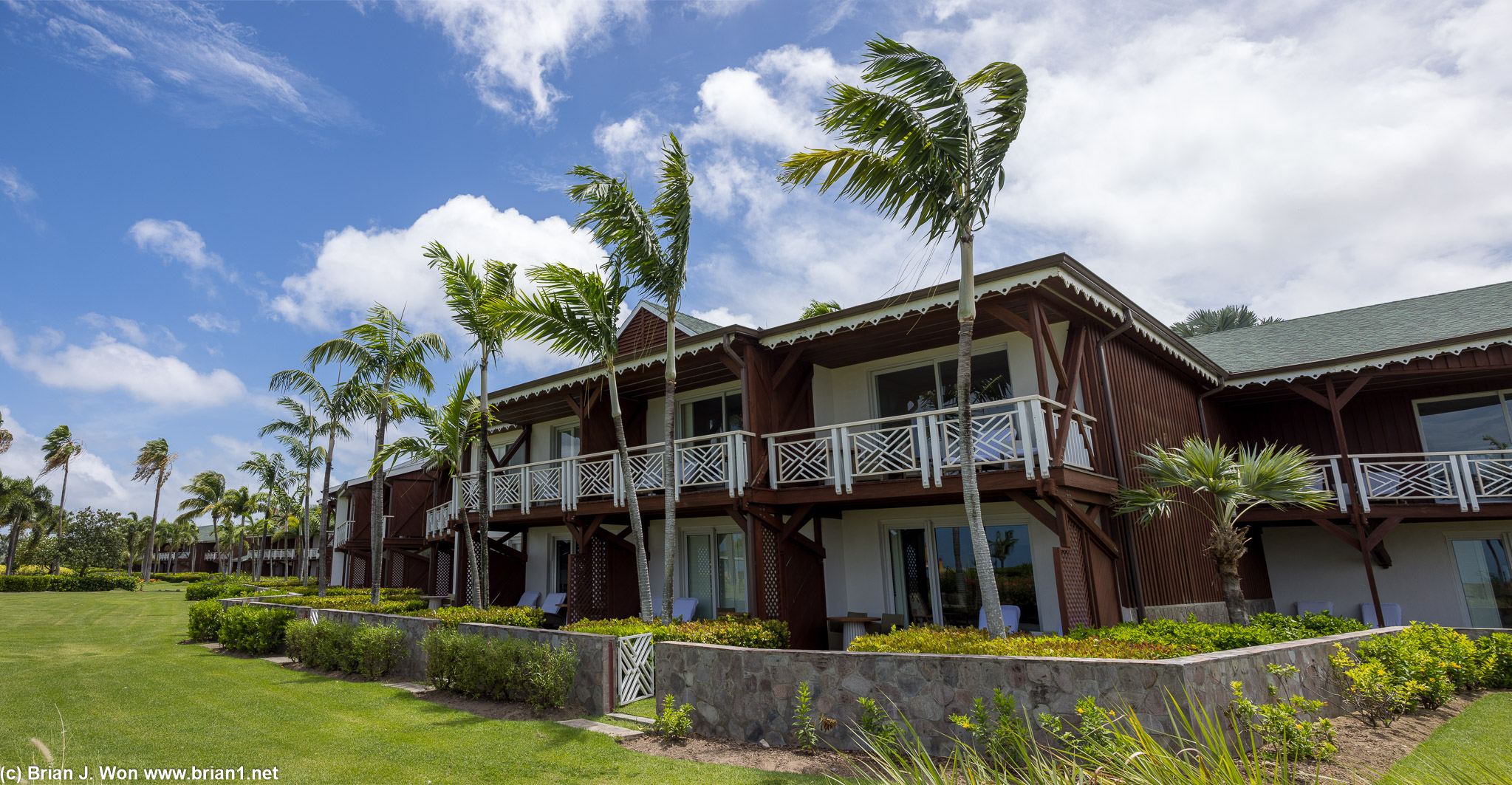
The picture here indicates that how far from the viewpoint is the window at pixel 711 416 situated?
1523 centimetres

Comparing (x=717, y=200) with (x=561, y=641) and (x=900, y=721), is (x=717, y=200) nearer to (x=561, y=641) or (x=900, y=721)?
(x=561, y=641)

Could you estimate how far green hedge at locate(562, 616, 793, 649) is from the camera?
866 cm

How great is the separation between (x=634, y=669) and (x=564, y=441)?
11.6m

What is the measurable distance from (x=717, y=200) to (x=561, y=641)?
6255 millimetres

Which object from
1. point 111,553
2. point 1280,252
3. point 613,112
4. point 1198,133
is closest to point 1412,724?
point 1198,133

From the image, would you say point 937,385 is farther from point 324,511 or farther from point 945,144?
point 324,511

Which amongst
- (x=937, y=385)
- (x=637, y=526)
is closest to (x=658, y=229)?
(x=637, y=526)

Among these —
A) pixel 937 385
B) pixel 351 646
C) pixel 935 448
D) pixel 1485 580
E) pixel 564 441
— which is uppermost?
pixel 564 441

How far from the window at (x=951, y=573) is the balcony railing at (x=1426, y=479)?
6.07 meters

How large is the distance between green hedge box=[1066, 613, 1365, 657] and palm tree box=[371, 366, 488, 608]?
1020 cm

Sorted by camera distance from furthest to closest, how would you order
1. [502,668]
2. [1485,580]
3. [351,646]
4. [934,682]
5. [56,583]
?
1. [56,583]
2. [1485,580]
3. [351,646]
4. [502,668]
5. [934,682]

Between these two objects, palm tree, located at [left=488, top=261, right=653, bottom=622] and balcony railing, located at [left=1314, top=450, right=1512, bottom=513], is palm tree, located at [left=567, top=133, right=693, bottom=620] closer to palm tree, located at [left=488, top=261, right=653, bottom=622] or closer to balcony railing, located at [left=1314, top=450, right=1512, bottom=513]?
palm tree, located at [left=488, top=261, right=653, bottom=622]

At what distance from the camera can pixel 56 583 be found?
117 ft

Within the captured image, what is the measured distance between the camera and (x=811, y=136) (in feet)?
27.2
